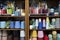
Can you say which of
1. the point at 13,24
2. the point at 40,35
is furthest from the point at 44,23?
the point at 13,24

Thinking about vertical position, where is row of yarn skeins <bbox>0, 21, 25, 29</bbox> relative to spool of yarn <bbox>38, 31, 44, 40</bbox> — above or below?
above

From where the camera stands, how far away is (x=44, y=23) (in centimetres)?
244

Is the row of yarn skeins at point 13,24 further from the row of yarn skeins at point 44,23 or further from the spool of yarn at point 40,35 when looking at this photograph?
the spool of yarn at point 40,35

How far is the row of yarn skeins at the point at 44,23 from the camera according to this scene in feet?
8.01

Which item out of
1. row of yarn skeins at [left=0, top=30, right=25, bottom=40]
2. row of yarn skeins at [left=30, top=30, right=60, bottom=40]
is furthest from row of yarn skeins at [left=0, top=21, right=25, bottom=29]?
row of yarn skeins at [left=30, top=30, right=60, bottom=40]

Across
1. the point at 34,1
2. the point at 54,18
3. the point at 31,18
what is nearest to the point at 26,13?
the point at 31,18

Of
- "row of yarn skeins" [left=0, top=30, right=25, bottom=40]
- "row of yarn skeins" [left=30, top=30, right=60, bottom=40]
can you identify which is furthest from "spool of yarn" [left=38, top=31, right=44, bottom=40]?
"row of yarn skeins" [left=0, top=30, right=25, bottom=40]

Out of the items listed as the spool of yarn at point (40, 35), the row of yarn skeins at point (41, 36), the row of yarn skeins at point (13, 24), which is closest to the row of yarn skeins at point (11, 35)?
the row of yarn skeins at point (13, 24)

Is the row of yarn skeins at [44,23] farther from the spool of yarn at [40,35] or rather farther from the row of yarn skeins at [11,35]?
the row of yarn skeins at [11,35]

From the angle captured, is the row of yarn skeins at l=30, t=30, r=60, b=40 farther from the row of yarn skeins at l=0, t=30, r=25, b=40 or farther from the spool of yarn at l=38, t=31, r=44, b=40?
the row of yarn skeins at l=0, t=30, r=25, b=40

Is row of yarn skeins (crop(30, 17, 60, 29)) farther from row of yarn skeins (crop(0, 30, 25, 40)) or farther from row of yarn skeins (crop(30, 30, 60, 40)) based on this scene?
row of yarn skeins (crop(0, 30, 25, 40))

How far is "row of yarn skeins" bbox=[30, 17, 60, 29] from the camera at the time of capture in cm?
244

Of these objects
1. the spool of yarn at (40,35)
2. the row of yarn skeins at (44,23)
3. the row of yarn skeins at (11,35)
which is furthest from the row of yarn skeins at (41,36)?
the row of yarn skeins at (11,35)

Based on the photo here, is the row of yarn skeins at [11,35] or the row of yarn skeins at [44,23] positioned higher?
the row of yarn skeins at [44,23]
